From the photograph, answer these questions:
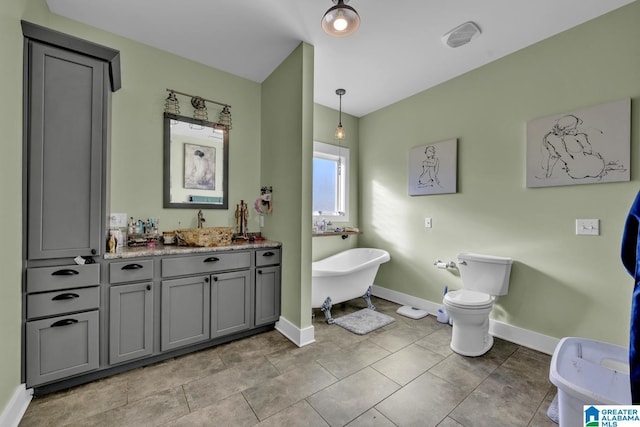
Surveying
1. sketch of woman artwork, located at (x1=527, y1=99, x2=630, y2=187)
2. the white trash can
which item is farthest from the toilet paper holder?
the white trash can

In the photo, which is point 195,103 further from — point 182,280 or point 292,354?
point 292,354

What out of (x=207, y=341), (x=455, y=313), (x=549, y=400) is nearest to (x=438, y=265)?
(x=455, y=313)

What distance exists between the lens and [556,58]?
2.31 meters

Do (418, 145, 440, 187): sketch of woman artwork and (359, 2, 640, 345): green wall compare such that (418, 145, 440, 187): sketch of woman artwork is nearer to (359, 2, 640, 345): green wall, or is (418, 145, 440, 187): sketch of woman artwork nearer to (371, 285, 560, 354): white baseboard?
(359, 2, 640, 345): green wall

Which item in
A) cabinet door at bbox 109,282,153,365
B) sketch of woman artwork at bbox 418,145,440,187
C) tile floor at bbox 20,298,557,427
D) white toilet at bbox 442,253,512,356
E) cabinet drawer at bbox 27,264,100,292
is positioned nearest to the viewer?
tile floor at bbox 20,298,557,427

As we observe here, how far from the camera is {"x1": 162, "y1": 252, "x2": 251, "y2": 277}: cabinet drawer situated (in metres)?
2.18

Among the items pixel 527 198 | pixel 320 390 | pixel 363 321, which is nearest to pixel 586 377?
pixel 320 390

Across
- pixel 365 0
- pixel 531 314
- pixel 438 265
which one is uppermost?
pixel 365 0

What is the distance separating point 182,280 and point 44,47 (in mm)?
1757

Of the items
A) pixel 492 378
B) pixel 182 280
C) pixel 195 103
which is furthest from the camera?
pixel 195 103

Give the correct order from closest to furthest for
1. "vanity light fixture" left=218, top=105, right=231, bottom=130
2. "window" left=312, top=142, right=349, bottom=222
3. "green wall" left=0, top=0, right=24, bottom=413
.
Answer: "green wall" left=0, top=0, right=24, bottom=413, "vanity light fixture" left=218, top=105, right=231, bottom=130, "window" left=312, top=142, right=349, bottom=222

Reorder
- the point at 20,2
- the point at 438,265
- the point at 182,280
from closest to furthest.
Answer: the point at 20,2 → the point at 182,280 → the point at 438,265

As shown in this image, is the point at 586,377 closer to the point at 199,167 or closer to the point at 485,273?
the point at 485,273

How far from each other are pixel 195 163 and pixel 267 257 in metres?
1.20
